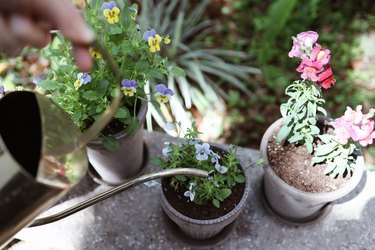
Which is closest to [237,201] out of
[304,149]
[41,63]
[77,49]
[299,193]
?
[299,193]

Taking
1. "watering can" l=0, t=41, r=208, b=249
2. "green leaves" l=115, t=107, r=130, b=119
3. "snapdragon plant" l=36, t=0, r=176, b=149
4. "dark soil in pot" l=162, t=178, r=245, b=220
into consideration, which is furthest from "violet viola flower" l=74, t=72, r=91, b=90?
"dark soil in pot" l=162, t=178, r=245, b=220

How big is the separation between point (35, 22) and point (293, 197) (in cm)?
88

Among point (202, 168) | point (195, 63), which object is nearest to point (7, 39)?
point (202, 168)

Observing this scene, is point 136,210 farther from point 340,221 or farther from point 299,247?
point 340,221

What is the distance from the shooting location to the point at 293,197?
1292 mm

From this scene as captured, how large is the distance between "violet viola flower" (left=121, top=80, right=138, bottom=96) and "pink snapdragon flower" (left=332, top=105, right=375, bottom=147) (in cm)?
56

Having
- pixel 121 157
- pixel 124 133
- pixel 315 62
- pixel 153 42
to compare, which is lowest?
pixel 121 157

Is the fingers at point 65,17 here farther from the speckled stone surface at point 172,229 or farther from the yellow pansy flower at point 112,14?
the speckled stone surface at point 172,229

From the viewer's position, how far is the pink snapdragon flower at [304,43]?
118 centimetres

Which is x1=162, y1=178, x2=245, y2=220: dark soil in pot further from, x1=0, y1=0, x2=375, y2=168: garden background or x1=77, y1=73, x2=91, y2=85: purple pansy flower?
x1=0, y1=0, x2=375, y2=168: garden background

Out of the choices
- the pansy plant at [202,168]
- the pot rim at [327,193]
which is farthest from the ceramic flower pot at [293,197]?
the pansy plant at [202,168]

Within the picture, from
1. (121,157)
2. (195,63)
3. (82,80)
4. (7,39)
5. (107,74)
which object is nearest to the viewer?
(7,39)

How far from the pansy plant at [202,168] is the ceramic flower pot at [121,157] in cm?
13

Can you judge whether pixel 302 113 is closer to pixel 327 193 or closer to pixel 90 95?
pixel 327 193
